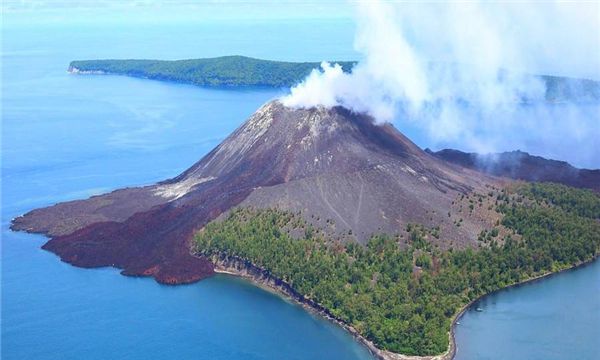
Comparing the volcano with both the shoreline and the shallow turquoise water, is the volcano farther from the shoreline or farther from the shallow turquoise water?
the shallow turquoise water

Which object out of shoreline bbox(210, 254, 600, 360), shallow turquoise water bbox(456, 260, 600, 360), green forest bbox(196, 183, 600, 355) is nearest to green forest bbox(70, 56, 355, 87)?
green forest bbox(196, 183, 600, 355)

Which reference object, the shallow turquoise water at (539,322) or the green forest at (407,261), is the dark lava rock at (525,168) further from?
the shallow turquoise water at (539,322)

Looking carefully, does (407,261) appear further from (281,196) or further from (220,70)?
(220,70)

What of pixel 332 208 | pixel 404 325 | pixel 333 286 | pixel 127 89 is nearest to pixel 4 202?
pixel 332 208

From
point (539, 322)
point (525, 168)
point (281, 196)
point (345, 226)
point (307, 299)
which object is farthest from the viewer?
point (525, 168)

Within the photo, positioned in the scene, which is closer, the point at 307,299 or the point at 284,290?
the point at 307,299

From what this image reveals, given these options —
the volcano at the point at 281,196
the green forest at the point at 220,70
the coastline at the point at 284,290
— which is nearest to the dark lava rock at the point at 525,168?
the volcano at the point at 281,196

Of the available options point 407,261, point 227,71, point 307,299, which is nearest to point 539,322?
point 407,261
